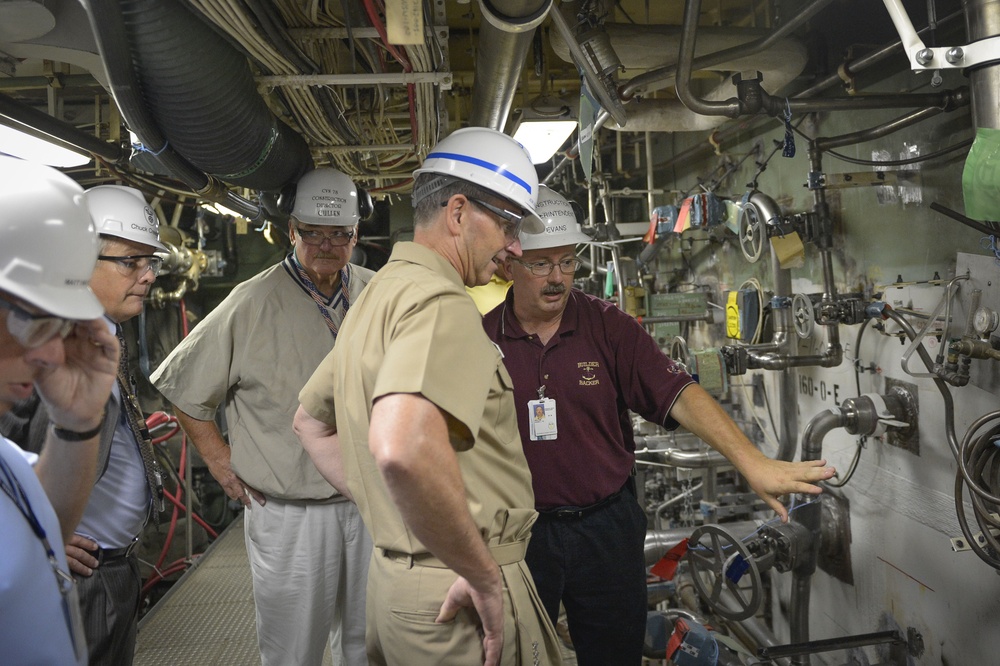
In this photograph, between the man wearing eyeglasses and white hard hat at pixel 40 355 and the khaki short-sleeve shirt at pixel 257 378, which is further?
the khaki short-sleeve shirt at pixel 257 378

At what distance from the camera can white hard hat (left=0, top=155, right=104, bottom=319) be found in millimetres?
875

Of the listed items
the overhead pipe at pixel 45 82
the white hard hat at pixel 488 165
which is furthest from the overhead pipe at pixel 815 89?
the overhead pipe at pixel 45 82

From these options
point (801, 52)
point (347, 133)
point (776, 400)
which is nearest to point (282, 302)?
point (347, 133)

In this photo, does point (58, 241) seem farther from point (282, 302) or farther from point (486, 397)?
point (282, 302)

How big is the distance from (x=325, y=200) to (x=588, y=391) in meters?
1.20

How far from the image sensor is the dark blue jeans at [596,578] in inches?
88.4

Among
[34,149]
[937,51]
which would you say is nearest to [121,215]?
[34,149]

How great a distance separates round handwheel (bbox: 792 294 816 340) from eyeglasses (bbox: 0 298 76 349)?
126 inches

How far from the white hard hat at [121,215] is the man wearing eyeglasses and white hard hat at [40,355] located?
4.09ft

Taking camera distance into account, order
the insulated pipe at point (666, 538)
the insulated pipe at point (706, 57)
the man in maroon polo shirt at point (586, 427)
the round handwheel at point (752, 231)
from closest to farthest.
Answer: the insulated pipe at point (706, 57), the man in maroon polo shirt at point (586, 427), the round handwheel at point (752, 231), the insulated pipe at point (666, 538)

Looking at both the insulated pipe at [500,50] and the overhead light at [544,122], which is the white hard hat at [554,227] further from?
the overhead light at [544,122]

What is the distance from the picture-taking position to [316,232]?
2.58 m

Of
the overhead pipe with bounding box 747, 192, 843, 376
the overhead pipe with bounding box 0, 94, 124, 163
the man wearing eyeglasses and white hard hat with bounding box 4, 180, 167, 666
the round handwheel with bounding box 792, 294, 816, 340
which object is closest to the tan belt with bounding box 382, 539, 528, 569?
the man wearing eyeglasses and white hard hat with bounding box 4, 180, 167, 666

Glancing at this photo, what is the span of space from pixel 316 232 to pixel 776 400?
2912 mm
